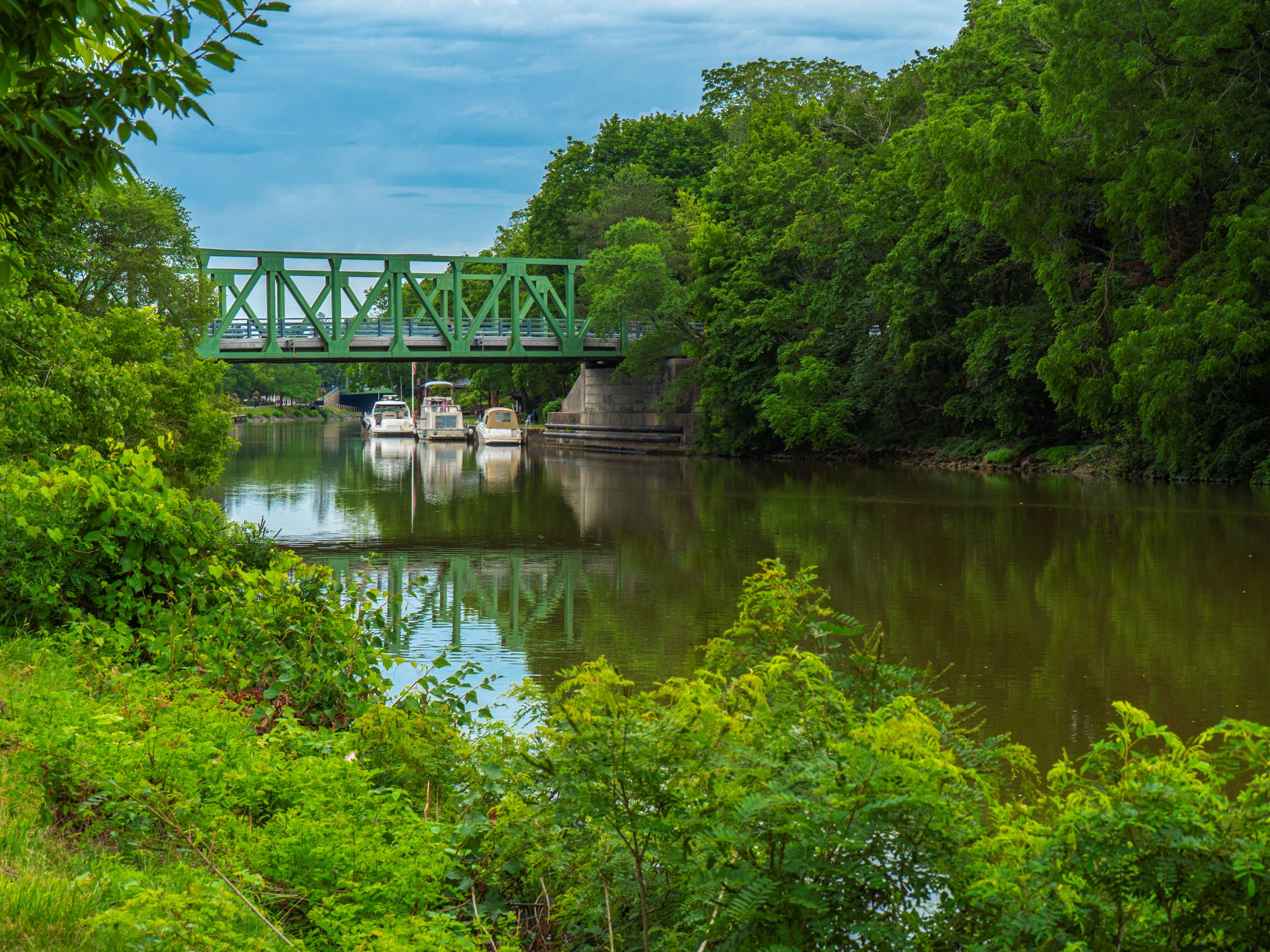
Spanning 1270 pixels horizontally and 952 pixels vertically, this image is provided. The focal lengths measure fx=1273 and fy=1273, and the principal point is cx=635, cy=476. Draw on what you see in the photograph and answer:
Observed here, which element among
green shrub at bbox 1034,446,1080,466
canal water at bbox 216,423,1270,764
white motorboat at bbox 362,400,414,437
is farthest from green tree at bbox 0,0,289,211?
white motorboat at bbox 362,400,414,437

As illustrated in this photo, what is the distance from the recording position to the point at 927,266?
128 feet

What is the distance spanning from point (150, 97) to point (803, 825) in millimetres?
3064

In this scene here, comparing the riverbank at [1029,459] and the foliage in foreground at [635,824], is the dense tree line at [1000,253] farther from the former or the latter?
the foliage in foreground at [635,824]

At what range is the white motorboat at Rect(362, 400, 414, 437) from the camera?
264 feet

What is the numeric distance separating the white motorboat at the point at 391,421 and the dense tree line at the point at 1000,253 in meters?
23.2

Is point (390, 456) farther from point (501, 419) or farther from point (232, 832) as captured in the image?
point (232, 832)

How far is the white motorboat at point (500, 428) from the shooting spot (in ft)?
225

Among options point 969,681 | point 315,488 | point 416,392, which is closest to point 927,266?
point 315,488

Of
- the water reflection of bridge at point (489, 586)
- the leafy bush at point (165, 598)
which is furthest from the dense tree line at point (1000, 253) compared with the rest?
the leafy bush at point (165, 598)

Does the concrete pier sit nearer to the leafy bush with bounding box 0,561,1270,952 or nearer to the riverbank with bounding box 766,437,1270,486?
the riverbank with bounding box 766,437,1270,486

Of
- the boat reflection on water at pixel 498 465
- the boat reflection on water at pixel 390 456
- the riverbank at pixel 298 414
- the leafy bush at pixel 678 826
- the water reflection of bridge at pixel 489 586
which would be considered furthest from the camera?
the riverbank at pixel 298 414

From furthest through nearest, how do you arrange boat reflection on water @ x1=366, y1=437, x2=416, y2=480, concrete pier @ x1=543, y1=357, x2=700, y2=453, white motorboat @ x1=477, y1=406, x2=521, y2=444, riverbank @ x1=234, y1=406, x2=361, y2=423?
riverbank @ x1=234, y1=406, x2=361, y2=423 → white motorboat @ x1=477, y1=406, x2=521, y2=444 → concrete pier @ x1=543, y1=357, x2=700, y2=453 → boat reflection on water @ x1=366, y1=437, x2=416, y2=480

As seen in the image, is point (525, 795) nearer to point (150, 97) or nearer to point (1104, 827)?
point (1104, 827)

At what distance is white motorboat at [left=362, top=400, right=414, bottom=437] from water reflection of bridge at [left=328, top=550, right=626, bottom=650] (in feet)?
202
